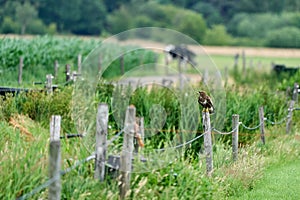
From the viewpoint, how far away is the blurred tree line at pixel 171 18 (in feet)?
185

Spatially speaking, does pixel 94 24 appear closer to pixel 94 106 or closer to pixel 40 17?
pixel 40 17

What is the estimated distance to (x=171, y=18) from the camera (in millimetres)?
56938

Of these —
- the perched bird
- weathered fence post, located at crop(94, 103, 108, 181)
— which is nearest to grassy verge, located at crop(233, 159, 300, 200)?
the perched bird

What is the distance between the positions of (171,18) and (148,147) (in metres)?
47.5

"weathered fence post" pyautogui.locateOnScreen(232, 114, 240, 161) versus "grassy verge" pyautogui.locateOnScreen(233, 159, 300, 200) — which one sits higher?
"weathered fence post" pyautogui.locateOnScreen(232, 114, 240, 161)

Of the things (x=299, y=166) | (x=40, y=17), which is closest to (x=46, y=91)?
(x=299, y=166)

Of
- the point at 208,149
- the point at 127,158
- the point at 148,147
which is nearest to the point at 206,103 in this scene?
the point at 208,149

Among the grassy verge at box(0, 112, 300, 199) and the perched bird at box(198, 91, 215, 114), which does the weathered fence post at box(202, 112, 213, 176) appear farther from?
the perched bird at box(198, 91, 215, 114)

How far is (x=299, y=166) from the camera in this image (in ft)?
41.8

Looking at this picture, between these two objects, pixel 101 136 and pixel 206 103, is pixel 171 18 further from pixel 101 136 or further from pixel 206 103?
pixel 101 136

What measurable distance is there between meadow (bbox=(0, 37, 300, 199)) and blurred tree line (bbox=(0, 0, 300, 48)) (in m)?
33.2

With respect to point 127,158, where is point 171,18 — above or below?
above

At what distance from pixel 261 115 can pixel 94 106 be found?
343 cm

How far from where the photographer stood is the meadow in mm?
7734
